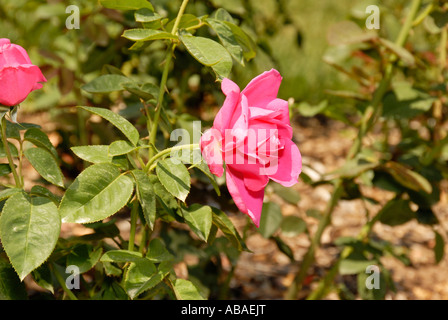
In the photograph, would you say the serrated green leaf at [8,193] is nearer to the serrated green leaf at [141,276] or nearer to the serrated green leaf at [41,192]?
the serrated green leaf at [41,192]

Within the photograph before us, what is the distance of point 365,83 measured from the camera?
4.90ft

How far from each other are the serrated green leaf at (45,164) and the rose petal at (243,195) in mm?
254

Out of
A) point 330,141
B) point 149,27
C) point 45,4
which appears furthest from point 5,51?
point 330,141

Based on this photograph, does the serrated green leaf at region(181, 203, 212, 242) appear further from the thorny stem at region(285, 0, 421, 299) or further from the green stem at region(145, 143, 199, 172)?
the thorny stem at region(285, 0, 421, 299)

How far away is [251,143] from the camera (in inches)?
26.0

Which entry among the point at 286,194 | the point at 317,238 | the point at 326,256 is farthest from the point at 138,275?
the point at 326,256

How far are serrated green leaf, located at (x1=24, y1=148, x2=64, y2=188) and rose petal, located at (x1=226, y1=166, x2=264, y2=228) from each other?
254 millimetres

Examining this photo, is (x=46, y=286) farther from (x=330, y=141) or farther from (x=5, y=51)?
(x=330, y=141)

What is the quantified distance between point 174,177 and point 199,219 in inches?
3.7

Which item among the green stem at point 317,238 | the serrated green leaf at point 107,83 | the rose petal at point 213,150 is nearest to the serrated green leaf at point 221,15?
the serrated green leaf at point 107,83

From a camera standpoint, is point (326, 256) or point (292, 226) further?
point (326, 256)

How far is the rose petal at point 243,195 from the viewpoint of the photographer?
0.70m

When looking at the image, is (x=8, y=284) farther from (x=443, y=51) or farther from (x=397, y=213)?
(x=443, y=51)

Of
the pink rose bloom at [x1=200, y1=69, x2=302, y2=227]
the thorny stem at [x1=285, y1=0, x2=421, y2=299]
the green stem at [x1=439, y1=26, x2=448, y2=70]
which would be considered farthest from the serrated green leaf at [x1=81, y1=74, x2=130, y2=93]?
the green stem at [x1=439, y1=26, x2=448, y2=70]
